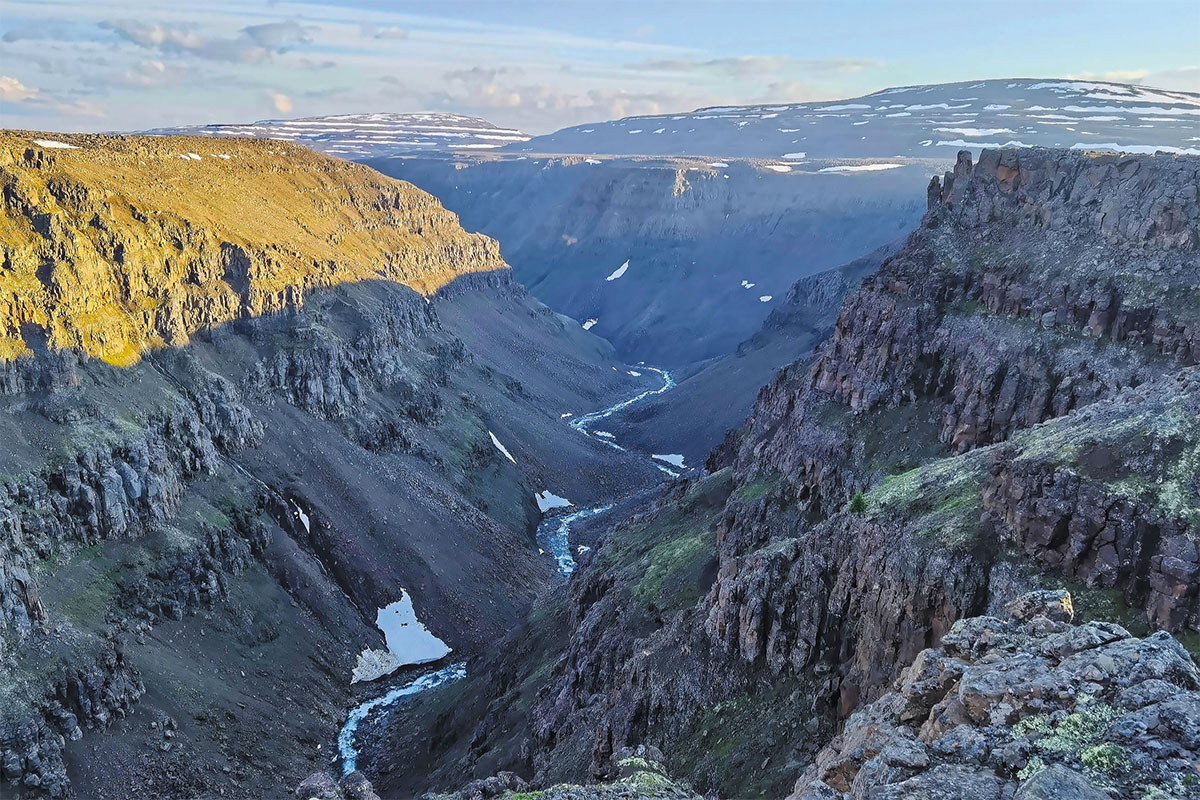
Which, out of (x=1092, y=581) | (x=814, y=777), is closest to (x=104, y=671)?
(x=814, y=777)

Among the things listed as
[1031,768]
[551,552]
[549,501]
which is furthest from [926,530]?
[549,501]

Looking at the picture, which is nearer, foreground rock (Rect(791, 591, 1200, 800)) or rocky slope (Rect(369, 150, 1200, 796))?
foreground rock (Rect(791, 591, 1200, 800))

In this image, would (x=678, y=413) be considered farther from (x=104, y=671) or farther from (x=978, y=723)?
(x=978, y=723)

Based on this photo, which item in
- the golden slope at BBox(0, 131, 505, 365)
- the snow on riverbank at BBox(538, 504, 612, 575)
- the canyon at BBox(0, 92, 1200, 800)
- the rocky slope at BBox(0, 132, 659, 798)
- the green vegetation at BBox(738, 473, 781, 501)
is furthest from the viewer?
the snow on riverbank at BBox(538, 504, 612, 575)

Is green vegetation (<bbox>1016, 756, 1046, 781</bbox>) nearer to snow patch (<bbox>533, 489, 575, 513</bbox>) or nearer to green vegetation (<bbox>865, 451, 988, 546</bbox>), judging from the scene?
green vegetation (<bbox>865, 451, 988, 546</bbox>)

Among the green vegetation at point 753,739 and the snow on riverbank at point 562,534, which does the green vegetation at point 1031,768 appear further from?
the snow on riverbank at point 562,534

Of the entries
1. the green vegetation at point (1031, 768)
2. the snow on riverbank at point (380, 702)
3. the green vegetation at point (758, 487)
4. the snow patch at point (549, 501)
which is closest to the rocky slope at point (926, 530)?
the green vegetation at point (1031, 768)

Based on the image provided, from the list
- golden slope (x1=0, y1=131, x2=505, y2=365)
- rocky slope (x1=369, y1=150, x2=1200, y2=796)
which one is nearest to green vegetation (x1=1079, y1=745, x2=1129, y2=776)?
rocky slope (x1=369, y1=150, x2=1200, y2=796)

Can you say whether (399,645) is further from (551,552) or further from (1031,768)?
(1031,768)
